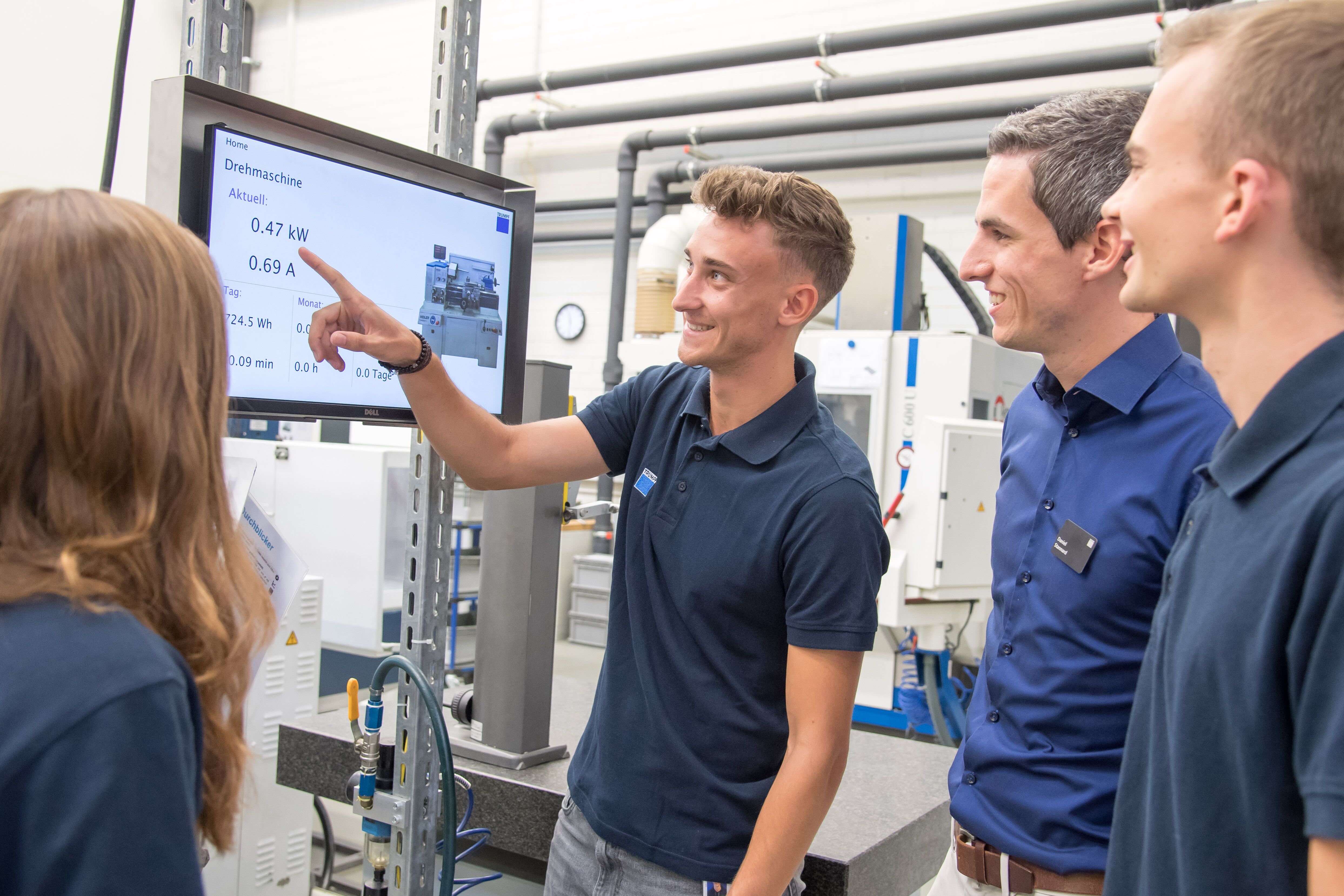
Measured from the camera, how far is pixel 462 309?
1234 mm

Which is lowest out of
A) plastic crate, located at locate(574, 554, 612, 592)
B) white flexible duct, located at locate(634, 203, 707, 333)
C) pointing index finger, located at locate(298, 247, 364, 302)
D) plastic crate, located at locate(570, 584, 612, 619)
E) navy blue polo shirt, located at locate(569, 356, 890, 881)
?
plastic crate, located at locate(570, 584, 612, 619)

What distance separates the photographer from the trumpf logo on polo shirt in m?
1.33

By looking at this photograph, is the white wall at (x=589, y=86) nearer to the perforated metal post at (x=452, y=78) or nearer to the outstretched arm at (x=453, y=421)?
the perforated metal post at (x=452, y=78)

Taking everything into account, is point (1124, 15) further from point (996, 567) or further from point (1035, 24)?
point (996, 567)

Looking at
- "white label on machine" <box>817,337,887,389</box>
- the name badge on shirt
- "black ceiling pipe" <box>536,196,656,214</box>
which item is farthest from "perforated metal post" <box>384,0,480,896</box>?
"black ceiling pipe" <box>536,196,656,214</box>

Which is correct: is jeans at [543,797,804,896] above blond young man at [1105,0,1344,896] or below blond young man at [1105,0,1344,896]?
below

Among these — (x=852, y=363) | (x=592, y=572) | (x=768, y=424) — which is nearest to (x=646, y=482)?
(x=768, y=424)

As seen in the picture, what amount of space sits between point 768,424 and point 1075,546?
0.42 metres

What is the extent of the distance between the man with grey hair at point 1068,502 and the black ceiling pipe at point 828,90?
3.71 metres

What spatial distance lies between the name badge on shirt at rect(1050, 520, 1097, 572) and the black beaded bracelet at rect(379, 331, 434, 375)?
74cm

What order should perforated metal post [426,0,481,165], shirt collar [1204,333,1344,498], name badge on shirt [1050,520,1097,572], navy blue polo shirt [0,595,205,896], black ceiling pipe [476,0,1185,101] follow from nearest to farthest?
navy blue polo shirt [0,595,205,896] < shirt collar [1204,333,1344,498] < name badge on shirt [1050,520,1097,572] < perforated metal post [426,0,481,165] < black ceiling pipe [476,0,1185,101]

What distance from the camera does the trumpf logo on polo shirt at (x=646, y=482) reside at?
4.36 ft

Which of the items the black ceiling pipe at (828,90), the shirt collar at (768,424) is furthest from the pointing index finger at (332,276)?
the black ceiling pipe at (828,90)

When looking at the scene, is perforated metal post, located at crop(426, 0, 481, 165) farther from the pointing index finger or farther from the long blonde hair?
the long blonde hair
